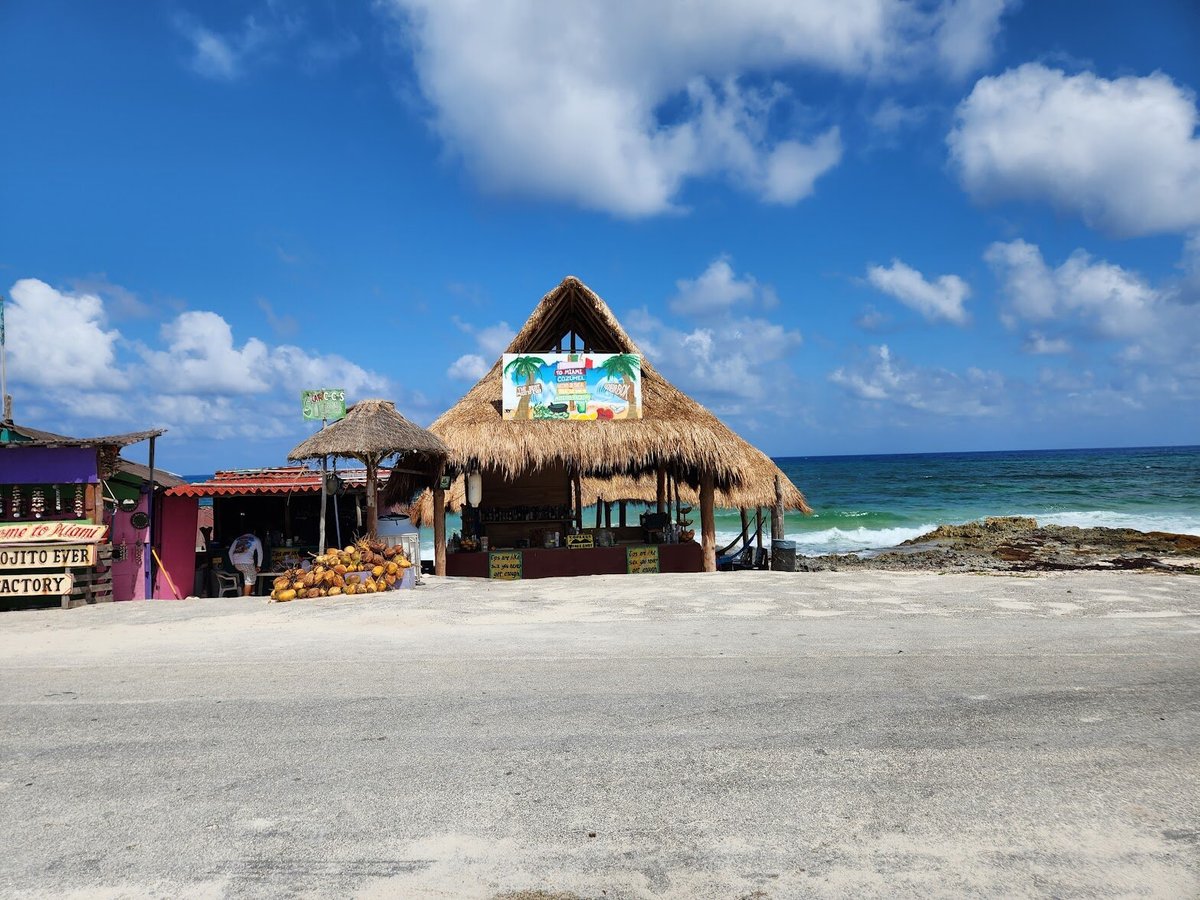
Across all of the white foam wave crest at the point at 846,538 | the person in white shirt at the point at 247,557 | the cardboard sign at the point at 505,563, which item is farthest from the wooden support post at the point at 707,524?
the white foam wave crest at the point at 846,538

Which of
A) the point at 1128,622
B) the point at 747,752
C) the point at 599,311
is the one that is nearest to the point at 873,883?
the point at 747,752

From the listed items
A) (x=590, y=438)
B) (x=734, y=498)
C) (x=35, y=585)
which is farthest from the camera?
(x=734, y=498)

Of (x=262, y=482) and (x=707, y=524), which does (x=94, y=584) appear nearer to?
(x=262, y=482)

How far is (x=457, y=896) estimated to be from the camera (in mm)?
3186

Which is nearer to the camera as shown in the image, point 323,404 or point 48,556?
point 48,556

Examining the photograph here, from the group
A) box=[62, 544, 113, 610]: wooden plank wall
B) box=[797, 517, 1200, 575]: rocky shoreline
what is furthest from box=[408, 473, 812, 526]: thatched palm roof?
box=[62, 544, 113, 610]: wooden plank wall

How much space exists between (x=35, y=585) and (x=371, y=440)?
443 centimetres

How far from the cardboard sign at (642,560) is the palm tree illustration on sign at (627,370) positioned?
2.42 metres

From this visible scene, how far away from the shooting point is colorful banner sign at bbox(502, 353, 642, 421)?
14.2 metres

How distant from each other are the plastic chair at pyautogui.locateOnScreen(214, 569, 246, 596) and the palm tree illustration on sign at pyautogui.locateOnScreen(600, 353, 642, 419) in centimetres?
711

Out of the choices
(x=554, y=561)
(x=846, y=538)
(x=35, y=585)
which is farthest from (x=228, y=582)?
(x=846, y=538)

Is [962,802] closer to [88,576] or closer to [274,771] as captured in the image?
[274,771]

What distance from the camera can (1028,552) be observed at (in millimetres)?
23172

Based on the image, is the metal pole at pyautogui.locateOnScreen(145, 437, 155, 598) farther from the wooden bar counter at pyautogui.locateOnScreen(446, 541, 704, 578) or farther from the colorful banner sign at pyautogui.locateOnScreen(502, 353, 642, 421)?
the colorful banner sign at pyautogui.locateOnScreen(502, 353, 642, 421)
